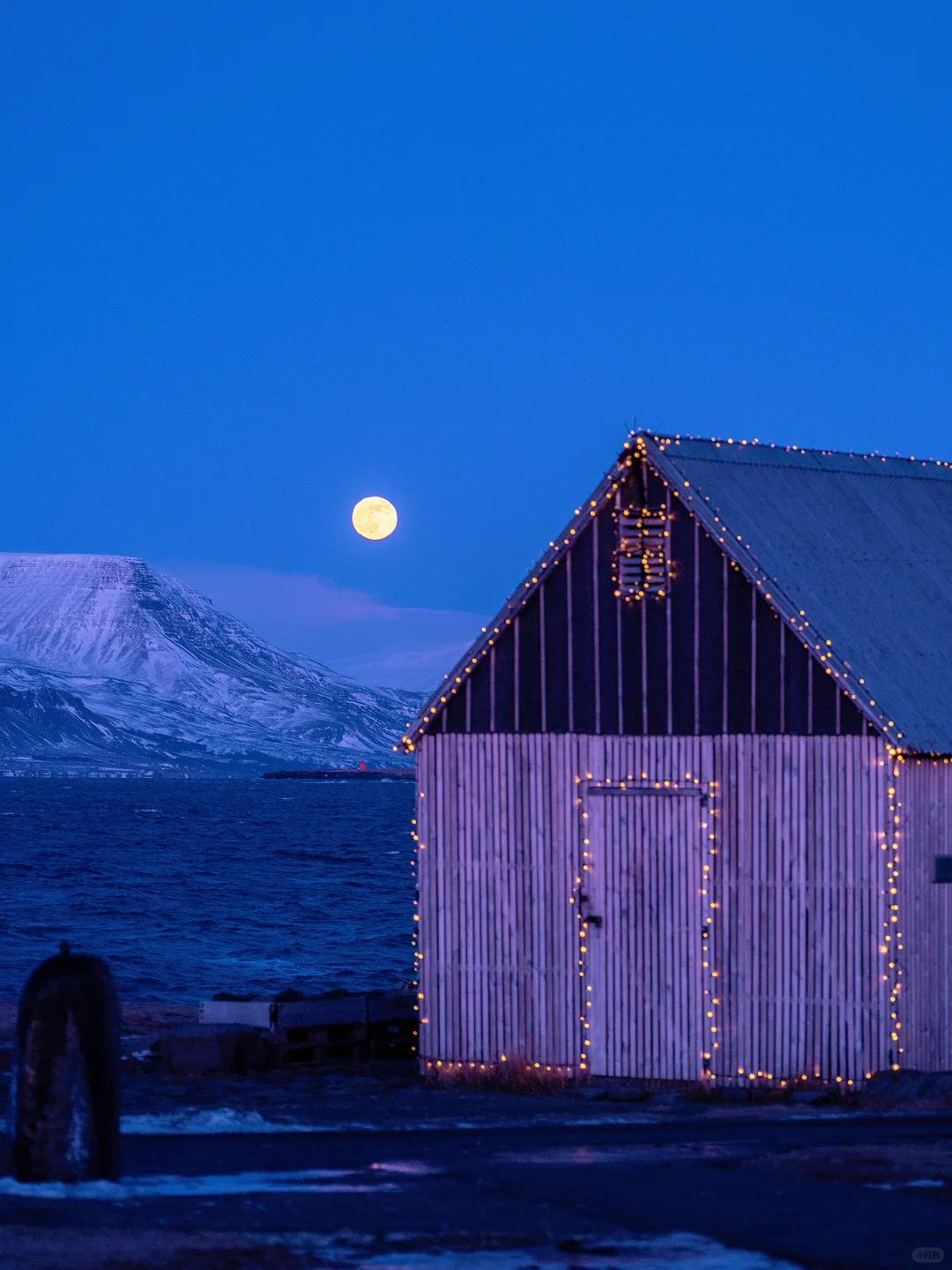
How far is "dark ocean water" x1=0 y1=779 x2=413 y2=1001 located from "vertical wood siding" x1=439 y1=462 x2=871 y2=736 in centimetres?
2078

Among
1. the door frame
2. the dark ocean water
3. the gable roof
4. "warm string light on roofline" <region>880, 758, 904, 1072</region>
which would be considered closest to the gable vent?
the gable roof

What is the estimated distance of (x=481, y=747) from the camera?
22.4 metres

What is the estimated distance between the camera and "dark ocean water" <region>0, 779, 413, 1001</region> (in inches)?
2060

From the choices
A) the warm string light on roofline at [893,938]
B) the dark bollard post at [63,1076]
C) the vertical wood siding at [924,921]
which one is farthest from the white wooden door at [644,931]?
the dark bollard post at [63,1076]

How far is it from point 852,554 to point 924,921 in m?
4.25

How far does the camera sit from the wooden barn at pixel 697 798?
20328 millimetres

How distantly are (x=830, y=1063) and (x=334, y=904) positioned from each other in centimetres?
5913

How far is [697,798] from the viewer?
21.1m

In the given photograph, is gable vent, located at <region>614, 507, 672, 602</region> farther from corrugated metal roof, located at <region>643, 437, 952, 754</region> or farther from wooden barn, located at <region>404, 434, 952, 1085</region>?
corrugated metal roof, located at <region>643, 437, 952, 754</region>

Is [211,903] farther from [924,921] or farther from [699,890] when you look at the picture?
[924,921]

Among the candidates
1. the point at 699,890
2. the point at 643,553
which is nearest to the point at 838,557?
the point at 643,553

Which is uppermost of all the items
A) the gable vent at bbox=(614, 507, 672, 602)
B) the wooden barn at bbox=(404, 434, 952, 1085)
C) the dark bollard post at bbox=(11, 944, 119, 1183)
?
the gable vent at bbox=(614, 507, 672, 602)

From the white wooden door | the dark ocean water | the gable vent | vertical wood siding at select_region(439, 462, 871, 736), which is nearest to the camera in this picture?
vertical wood siding at select_region(439, 462, 871, 736)

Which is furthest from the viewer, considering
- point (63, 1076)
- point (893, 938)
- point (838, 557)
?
point (838, 557)
